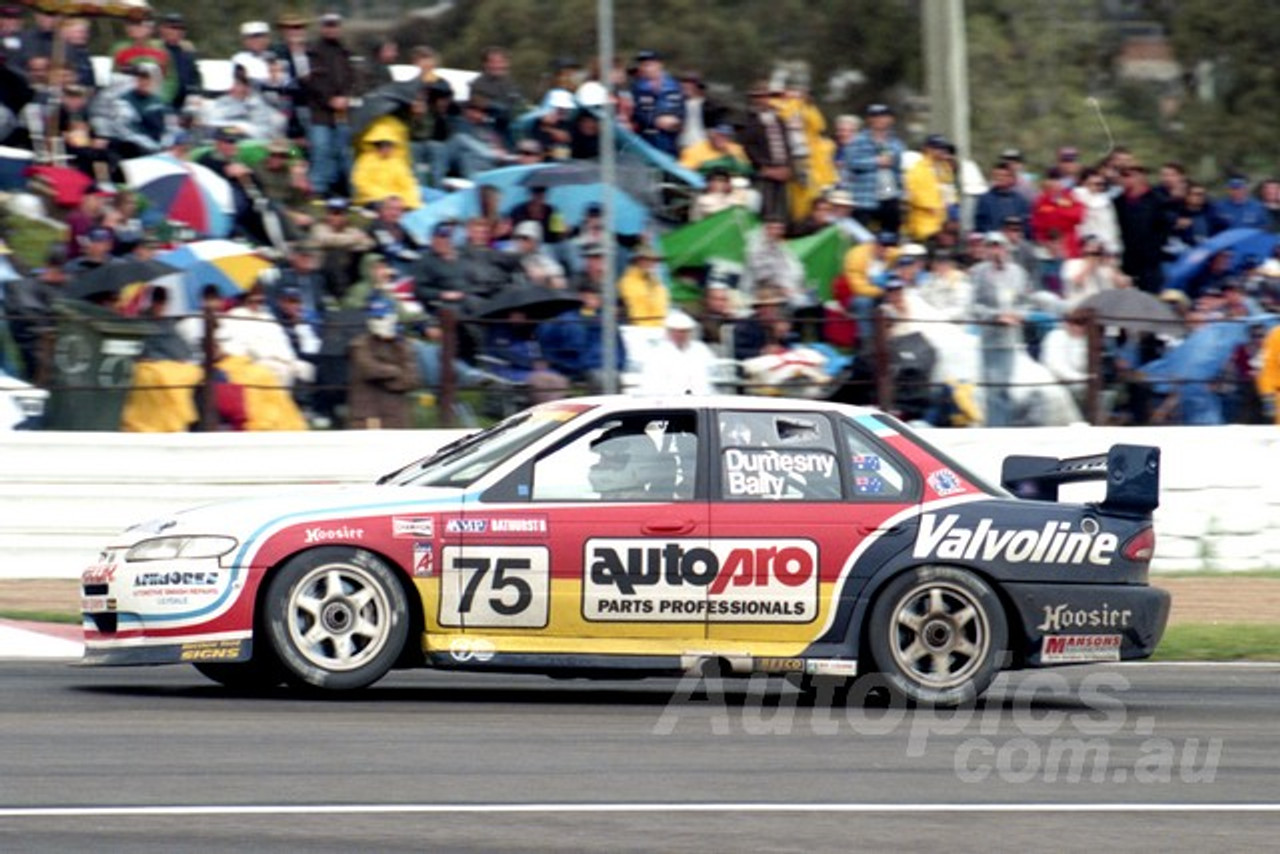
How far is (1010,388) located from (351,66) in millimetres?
5993

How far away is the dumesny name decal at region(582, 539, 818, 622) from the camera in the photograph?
32.3 ft

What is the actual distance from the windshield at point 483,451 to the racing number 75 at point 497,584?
38 cm

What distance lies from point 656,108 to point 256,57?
3.29 metres

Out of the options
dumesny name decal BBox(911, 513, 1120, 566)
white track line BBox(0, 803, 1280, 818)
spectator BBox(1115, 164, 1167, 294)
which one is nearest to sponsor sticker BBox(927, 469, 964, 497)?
dumesny name decal BBox(911, 513, 1120, 566)

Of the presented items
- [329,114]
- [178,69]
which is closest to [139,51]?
[178,69]

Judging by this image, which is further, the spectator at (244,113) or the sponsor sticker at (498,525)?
the spectator at (244,113)

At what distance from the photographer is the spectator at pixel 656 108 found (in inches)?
761

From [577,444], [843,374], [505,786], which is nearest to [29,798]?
[505,786]

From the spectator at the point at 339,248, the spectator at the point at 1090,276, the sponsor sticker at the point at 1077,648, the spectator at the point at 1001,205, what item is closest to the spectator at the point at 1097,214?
the spectator at the point at 1001,205

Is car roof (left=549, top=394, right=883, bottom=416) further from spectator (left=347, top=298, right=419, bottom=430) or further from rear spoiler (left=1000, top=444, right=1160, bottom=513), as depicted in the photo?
spectator (left=347, top=298, right=419, bottom=430)

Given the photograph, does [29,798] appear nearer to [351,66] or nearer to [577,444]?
[577,444]

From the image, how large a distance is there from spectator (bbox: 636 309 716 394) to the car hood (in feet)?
19.6

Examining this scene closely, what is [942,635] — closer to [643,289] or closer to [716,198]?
[643,289]

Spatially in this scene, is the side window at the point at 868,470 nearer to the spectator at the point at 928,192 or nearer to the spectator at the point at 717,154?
the spectator at the point at 928,192
